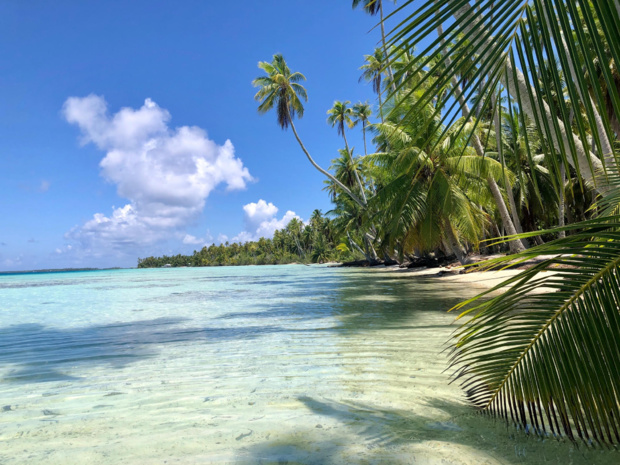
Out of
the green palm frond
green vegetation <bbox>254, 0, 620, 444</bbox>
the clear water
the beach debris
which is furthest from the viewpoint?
the beach debris

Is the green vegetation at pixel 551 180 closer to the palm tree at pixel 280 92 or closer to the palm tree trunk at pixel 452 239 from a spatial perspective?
the palm tree trunk at pixel 452 239

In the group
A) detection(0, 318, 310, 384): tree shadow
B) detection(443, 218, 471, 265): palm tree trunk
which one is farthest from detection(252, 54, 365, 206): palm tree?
detection(0, 318, 310, 384): tree shadow

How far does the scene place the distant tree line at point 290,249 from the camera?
6706cm

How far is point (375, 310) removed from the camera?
25.0ft

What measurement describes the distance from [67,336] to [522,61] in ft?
25.1

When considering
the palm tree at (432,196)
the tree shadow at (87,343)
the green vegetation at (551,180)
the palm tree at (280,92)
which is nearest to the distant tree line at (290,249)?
the palm tree at (280,92)

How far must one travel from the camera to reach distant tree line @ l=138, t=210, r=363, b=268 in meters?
67.1

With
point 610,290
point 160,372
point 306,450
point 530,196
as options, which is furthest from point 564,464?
point 530,196

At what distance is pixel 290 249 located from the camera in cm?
8244

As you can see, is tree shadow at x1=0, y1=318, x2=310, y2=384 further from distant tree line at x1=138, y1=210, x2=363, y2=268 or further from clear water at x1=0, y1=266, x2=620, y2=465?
distant tree line at x1=138, y1=210, x2=363, y2=268

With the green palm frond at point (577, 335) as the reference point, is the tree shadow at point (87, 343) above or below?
below

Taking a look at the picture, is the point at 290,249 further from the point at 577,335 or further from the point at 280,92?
the point at 577,335

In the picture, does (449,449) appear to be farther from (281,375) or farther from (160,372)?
(160,372)

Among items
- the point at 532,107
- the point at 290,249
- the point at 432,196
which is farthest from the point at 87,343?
the point at 290,249
